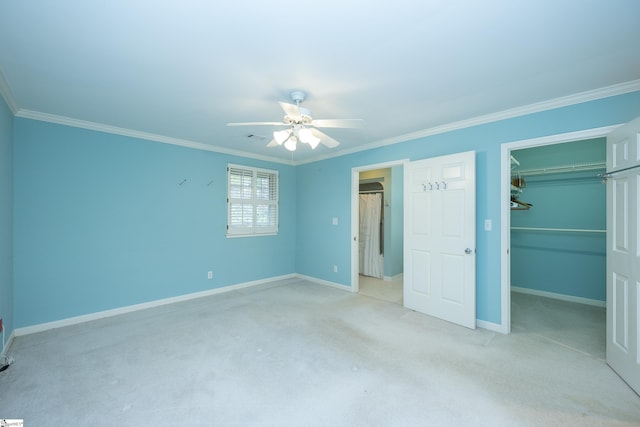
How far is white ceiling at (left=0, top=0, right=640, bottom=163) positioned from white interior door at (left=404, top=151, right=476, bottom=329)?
730 mm

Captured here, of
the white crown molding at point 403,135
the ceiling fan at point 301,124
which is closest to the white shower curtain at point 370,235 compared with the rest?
the white crown molding at point 403,135

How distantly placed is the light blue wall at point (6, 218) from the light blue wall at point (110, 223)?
135 millimetres

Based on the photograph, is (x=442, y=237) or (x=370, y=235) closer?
(x=442, y=237)

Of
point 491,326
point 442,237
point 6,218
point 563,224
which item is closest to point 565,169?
point 563,224

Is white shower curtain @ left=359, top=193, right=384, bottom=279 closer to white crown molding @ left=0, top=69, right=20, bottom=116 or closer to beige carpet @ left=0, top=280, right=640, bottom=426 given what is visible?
beige carpet @ left=0, top=280, right=640, bottom=426

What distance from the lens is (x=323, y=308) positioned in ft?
12.6

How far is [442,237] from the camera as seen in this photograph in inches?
134

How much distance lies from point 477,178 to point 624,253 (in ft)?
4.66

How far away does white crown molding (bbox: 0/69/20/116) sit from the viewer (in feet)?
7.65

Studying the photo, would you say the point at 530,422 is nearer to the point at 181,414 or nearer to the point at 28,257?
the point at 181,414

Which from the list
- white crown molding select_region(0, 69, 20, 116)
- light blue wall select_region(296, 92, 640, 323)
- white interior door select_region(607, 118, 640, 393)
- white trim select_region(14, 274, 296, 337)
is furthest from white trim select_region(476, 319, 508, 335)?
white crown molding select_region(0, 69, 20, 116)

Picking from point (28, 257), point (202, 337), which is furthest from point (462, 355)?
point (28, 257)

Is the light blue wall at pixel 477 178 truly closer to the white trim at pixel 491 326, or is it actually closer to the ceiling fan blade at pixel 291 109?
the white trim at pixel 491 326

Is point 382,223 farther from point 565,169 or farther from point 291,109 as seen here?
point 291,109
